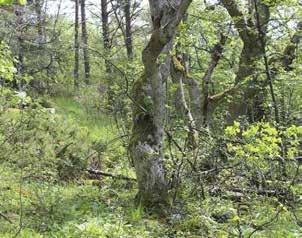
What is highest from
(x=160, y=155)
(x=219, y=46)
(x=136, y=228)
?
(x=219, y=46)

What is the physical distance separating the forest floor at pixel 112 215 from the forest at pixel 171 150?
21 millimetres

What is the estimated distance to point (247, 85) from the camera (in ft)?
32.9

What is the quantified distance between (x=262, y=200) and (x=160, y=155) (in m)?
1.47

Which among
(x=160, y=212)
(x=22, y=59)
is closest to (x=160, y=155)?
(x=160, y=212)

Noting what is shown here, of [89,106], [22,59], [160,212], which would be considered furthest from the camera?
[89,106]

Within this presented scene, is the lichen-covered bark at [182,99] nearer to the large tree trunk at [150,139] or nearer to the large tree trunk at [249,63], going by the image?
the large tree trunk at [150,139]

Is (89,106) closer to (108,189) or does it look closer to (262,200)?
→ (108,189)

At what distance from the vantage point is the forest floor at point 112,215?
5.50 metres

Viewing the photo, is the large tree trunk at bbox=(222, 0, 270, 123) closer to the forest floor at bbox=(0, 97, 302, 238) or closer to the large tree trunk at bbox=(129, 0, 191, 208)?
the large tree trunk at bbox=(129, 0, 191, 208)

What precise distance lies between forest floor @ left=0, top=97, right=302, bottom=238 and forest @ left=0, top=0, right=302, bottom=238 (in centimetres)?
2

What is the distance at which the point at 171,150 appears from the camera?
769cm

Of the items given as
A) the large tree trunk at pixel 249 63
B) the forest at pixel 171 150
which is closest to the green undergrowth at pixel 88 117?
the forest at pixel 171 150

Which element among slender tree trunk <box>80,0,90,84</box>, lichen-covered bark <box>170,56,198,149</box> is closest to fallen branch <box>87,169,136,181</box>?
lichen-covered bark <box>170,56,198,149</box>

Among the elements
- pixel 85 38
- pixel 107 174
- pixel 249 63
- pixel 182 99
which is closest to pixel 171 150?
pixel 182 99
